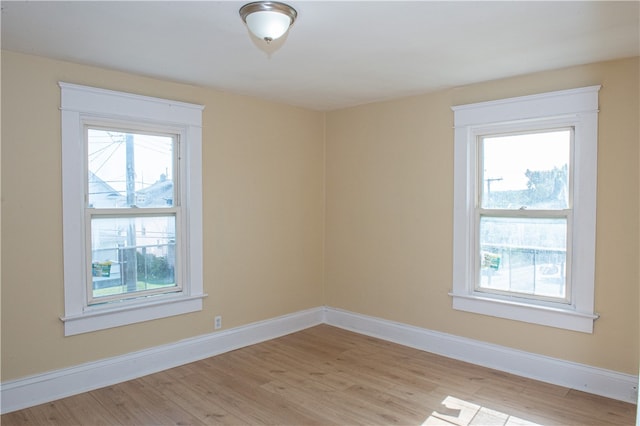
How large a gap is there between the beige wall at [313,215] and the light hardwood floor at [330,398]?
33cm

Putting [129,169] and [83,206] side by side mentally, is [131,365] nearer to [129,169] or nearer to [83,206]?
[83,206]

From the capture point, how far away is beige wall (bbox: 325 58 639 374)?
124 inches

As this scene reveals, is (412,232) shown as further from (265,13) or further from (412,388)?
(265,13)

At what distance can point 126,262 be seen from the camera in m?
3.63

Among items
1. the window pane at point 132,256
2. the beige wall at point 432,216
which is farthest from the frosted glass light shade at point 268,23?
the beige wall at point 432,216

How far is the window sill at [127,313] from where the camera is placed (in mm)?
3289

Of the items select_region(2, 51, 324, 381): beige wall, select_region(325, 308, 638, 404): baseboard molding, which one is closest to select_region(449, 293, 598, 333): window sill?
select_region(325, 308, 638, 404): baseboard molding

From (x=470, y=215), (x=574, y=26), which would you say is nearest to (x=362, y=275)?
(x=470, y=215)

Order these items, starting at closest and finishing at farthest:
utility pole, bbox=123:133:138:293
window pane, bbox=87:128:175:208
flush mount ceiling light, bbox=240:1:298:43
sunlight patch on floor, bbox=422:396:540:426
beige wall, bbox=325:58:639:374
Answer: flush mount ceiling light, bbox=240:1:298:43
sunlight patch on floor, bbox=422:396:540:426
beige wall, bbox=325:58:639:374
window pane, bbox=87:128:175:208
utility pole, bbox=123:133:138:293

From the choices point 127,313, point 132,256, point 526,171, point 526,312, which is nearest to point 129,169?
point 132,256

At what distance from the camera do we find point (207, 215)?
4082 mm

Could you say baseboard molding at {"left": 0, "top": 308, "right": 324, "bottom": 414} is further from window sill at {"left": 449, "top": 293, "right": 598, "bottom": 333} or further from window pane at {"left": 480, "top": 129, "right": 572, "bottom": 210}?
window pane at {"left": 480, "top": 129, "right": 572, "bottom": 210}

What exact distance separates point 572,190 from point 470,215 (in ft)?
2.77

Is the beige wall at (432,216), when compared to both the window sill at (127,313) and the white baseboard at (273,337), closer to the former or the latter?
the white baseboard at (273,337)
